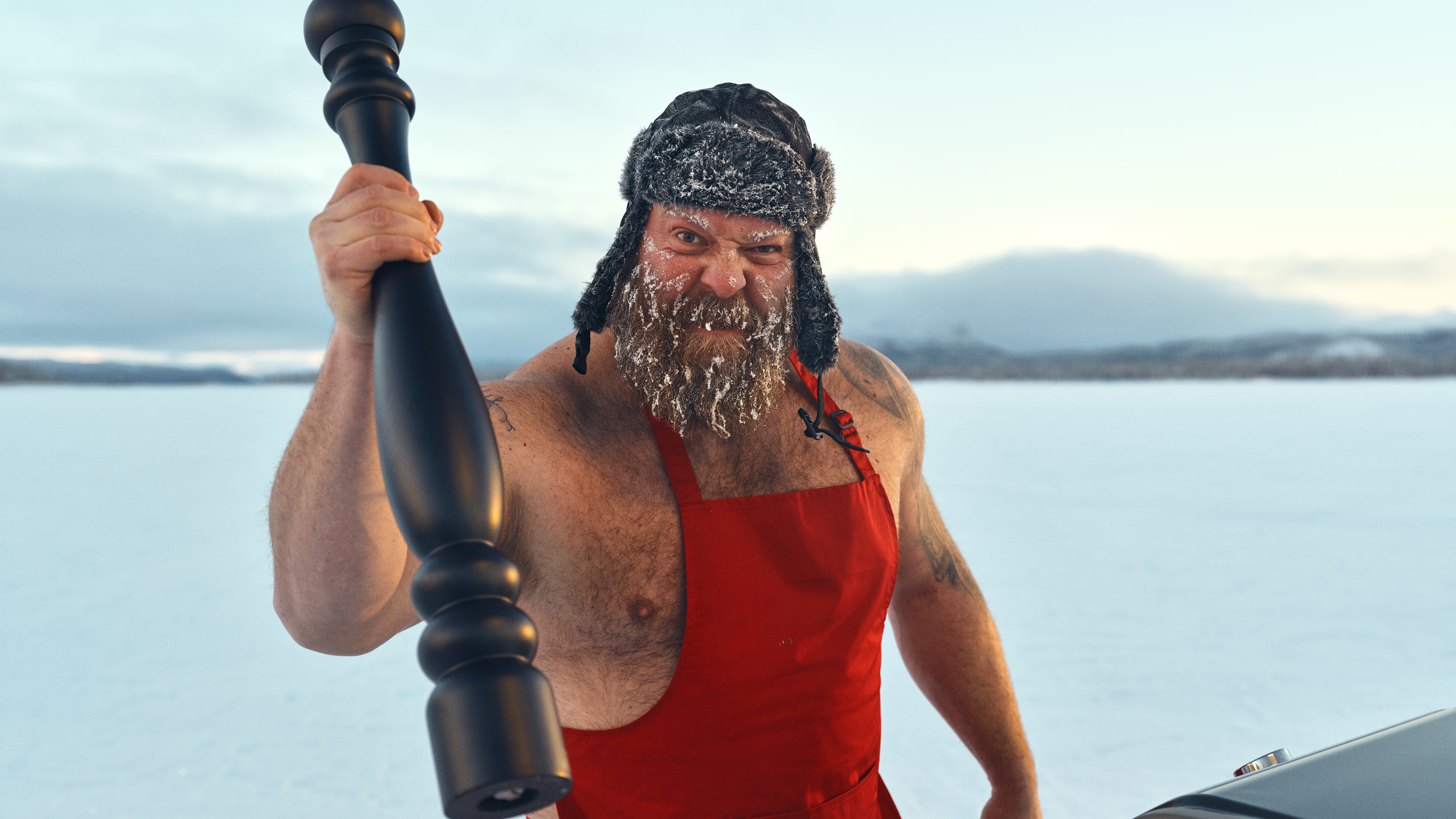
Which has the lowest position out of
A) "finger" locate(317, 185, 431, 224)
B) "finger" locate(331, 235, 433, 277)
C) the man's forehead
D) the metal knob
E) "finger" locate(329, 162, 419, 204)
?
the metal knob

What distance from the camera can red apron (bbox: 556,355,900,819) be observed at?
4.65 ft

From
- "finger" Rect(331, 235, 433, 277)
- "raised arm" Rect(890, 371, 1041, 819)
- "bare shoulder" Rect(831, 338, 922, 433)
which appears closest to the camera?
"finger" Rect(331, 235, 433, 277)

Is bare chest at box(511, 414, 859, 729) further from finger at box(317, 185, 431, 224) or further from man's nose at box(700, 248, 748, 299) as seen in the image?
finger at box(317, 185, 431, 224)

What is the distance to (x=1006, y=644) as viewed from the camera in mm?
4695

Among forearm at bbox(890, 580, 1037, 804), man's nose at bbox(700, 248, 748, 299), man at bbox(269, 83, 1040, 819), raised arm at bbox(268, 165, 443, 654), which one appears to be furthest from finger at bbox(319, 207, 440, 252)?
forearm at bbox(890, 580, 1037, 804)

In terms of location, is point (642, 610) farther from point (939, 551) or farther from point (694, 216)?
point (939, 551)

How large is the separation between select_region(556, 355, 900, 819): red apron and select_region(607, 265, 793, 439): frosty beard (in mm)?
67

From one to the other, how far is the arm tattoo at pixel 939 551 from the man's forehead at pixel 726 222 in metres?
0.72

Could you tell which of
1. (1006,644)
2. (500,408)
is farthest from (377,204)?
(1006,644)

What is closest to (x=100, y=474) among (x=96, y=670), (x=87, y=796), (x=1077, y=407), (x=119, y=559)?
(x=119, y=559)

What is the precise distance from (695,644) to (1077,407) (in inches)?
766

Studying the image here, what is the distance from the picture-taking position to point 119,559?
20.8ft

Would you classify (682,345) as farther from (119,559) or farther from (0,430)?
(0,430)

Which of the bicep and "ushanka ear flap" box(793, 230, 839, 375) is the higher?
"ushanka ear flap" box(793, 230, 839, 375)
